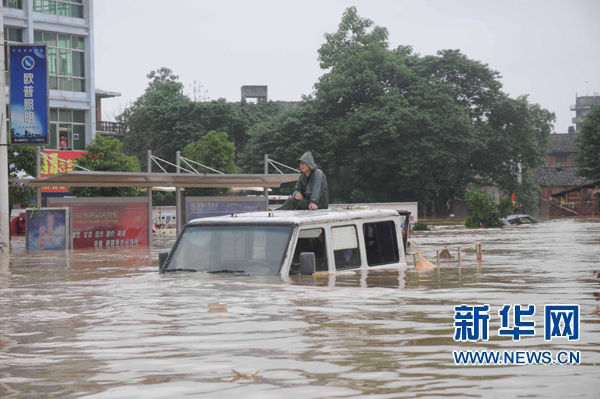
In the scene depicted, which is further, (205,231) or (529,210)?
(529,210)

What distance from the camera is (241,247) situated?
10.0 meters

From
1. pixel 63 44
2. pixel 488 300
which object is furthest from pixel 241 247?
pixel 63 44

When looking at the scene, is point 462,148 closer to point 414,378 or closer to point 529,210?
point 529,210

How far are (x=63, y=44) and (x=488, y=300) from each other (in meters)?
42.3

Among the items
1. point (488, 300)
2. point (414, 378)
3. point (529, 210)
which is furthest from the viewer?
point (529, 210)

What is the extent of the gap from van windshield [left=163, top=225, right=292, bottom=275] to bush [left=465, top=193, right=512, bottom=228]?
33657 millimetres

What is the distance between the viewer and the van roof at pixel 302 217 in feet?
32.2

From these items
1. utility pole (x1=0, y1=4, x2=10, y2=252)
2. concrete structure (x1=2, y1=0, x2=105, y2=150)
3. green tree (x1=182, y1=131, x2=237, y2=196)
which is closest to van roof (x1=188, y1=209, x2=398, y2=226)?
utility pole (x1=0, y1=4, x2=10, y2=252)

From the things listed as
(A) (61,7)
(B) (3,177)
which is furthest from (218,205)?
(A) (61,7)

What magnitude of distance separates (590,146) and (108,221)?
1847 inches

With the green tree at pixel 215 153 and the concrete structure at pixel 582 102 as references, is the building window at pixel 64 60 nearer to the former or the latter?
the green tree at pixel 215 153

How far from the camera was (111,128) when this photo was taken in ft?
242

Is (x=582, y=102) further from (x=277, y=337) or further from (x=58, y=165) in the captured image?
(x=277, y=337)

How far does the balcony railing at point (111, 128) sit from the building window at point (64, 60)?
23.1 m
